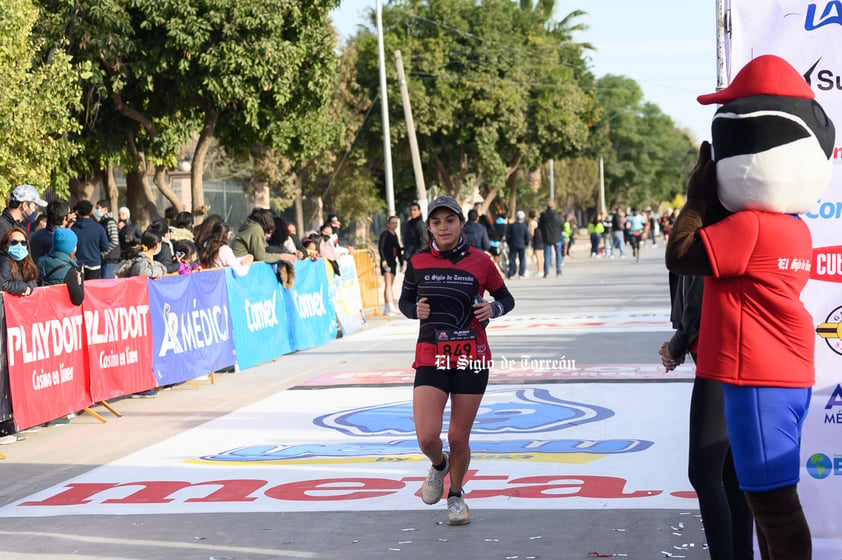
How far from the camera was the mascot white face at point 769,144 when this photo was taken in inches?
173

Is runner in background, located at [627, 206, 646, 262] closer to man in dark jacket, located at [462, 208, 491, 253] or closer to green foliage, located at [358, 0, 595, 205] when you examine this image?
green foliage, located at [358, 0, 595, 205]

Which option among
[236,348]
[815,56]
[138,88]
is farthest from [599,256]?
[815,56]

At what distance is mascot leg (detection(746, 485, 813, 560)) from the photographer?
14.2 ft

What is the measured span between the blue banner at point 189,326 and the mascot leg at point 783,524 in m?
8.95

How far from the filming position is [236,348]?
14.5 metres

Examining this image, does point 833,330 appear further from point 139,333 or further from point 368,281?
point 368,281

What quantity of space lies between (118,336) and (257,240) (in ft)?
14.8

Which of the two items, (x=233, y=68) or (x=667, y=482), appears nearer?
(x=667, y=482)

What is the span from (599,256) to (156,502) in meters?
40.0

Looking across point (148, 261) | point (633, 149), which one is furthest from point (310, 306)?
point (633, 149)

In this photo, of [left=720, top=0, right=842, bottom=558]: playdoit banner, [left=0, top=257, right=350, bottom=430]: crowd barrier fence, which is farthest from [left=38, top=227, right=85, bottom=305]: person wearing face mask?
[left=720, top=0, right=842, bottom=558]: playdoit banner

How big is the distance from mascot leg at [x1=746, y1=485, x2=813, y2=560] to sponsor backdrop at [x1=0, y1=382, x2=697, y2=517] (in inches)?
104

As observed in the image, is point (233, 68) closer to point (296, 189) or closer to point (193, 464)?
point (193, 464)

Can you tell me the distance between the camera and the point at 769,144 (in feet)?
14.5
